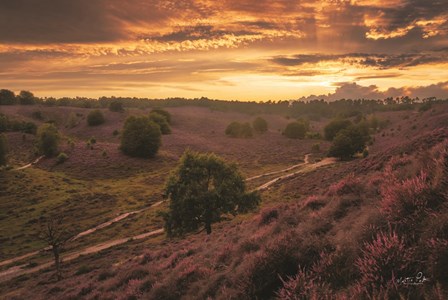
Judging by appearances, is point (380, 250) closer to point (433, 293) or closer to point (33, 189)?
point (433, 293)

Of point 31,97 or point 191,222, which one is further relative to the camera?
point 31,97

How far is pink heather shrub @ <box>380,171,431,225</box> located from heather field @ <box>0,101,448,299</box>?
0.11 feet

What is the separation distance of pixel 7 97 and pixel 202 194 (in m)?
191

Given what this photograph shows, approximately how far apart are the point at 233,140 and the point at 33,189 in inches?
3305

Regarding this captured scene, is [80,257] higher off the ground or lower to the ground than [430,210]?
lower

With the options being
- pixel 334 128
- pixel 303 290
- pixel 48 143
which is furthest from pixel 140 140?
pixel 303 290

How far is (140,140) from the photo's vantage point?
96.5 m

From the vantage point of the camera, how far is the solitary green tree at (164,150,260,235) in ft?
109

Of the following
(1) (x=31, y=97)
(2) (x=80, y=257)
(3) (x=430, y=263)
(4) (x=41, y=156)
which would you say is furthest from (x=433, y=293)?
(1) (x=31, y=97)

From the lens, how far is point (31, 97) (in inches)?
7367

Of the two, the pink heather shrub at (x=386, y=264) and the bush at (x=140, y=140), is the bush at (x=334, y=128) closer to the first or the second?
the bush at (x=140, y=140)

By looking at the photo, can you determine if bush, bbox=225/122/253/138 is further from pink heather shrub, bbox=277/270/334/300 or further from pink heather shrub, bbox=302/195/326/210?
pink heather shrub, bbox=277/270/334/300
